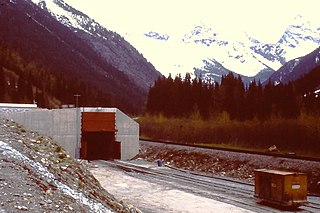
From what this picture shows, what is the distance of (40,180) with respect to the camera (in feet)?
43.4

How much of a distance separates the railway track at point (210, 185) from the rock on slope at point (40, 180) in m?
12.5

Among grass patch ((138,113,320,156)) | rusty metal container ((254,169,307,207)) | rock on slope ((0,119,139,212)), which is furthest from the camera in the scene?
grass patch ((138,113,320,156))

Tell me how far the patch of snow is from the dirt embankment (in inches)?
912

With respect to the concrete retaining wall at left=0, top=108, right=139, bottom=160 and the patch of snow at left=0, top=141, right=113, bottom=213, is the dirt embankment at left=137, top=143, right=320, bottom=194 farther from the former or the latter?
the patch of snow at left=0, top=141, right=113, bottom=213

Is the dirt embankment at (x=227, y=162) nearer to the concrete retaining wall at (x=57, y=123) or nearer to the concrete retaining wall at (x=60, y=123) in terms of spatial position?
the concrete retaining wall at (x=60, y=123)

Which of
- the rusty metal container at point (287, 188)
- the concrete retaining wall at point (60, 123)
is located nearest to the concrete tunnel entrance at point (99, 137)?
the concrete retaining wall at point (60, 123)

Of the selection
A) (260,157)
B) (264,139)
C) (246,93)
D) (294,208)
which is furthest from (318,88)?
(294,208)

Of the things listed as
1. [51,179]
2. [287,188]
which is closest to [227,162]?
[287,188]

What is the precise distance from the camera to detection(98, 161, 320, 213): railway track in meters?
27.7

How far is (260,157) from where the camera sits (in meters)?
41.7

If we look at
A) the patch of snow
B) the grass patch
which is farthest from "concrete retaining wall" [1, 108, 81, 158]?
the patch of snow

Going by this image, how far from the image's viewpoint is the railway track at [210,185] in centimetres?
2771

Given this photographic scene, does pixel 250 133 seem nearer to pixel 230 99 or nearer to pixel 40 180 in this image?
pixel 230 99

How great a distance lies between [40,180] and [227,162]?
33.7 meters
